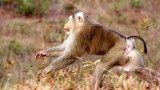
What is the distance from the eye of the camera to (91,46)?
32.0ft

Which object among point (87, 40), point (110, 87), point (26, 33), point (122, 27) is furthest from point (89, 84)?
point (122, 27)

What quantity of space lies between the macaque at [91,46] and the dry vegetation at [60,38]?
0.45ft

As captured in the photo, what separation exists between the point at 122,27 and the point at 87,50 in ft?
23.8

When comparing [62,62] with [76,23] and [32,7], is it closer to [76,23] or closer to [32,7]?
[76,23]

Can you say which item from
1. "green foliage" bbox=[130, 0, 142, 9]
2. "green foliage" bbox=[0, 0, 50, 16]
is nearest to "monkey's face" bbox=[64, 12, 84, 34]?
"green foliage" bbox=[0, 0, 50, 16]

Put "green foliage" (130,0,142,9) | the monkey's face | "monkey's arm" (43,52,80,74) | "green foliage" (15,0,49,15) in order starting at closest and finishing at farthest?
"monkey's arm" (43,52,80,74) < the monkey's face < "green foliage" (15,0,49,15) < "green foliage" (130,0,142,9)

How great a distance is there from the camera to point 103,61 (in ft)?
31.1

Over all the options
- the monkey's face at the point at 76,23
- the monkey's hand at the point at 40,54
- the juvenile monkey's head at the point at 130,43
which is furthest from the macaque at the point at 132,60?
the monkey's hand at the point at 40,54

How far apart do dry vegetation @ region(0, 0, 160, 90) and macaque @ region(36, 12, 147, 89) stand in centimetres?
14

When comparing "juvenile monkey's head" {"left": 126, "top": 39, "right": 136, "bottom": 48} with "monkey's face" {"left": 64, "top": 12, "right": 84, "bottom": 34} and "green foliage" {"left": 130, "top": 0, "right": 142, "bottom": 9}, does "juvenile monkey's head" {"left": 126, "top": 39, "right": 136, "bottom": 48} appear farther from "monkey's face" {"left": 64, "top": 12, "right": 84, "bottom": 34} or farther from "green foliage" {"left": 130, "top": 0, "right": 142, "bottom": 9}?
"green foliage" {"left": 130, "top": 0, "right": 142, "bottom": 9}

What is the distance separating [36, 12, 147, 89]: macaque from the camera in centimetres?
939

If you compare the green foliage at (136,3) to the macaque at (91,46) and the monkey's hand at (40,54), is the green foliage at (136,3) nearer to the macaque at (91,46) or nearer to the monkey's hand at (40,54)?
the macaque at (91,46)

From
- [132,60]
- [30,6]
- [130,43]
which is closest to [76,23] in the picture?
[130,43]

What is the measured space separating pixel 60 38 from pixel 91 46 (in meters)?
4.66
